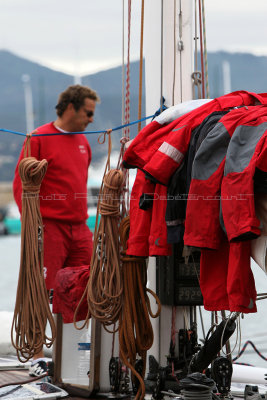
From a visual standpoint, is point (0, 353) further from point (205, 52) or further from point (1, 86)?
point (1, 86)

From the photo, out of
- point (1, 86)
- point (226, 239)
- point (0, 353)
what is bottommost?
point (0, 353)

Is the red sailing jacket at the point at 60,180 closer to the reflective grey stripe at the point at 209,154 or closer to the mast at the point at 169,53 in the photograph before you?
the mast at the point at 169,53

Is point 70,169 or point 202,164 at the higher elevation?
point 70,169

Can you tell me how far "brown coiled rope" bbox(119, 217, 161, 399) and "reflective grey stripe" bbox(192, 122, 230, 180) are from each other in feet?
2.55

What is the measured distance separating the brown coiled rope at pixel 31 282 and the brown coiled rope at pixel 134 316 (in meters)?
0.50

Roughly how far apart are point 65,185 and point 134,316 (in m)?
1.48

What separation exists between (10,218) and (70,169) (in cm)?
3805

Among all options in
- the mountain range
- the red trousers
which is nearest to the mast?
the red trousers

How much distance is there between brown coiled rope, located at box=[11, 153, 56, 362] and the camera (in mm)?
3713

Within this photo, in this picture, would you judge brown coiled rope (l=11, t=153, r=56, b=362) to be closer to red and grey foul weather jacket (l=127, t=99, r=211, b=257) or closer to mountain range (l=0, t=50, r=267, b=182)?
red and grey foul weather jacket (l=127, t=99, r=211, b=257)

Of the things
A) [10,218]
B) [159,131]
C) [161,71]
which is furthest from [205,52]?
[10,218]

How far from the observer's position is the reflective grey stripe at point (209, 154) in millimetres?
2744

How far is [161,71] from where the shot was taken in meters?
3.88

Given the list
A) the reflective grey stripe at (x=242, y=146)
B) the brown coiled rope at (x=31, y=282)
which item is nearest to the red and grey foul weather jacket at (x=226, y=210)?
the reflective grey stripe at (x=242, y=146)
